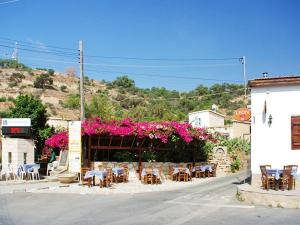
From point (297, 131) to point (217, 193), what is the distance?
3830 mm

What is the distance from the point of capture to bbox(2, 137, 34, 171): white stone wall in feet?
77.5

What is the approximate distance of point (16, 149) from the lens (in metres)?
23.6

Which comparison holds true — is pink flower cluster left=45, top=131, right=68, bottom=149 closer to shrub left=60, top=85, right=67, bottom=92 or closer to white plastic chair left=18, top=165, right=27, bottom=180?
white plastic chair left=18, top=165, right=27, bottom=180

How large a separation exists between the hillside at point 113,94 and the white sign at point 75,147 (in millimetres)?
26409

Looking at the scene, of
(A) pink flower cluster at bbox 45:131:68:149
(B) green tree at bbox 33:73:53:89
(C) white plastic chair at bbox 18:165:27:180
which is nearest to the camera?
(C) white plastic chair at bbox 18:165:27:180

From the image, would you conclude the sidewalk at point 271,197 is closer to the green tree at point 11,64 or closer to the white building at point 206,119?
the white building at point 206,119

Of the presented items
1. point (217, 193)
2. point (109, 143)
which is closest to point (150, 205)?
point (217, 193)

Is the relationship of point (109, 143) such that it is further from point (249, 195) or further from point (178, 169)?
point (249, 195)

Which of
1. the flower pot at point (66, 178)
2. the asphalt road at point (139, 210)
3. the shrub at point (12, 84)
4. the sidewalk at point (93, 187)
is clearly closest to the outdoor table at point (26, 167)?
the sidewalk at point (93, 187)

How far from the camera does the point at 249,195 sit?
46.8ft

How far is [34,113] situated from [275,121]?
1718cm

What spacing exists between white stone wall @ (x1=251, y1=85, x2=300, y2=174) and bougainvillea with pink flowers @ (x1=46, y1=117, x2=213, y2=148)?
7385 millimetres

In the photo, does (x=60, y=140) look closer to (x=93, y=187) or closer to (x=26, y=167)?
(x=26, y=167)

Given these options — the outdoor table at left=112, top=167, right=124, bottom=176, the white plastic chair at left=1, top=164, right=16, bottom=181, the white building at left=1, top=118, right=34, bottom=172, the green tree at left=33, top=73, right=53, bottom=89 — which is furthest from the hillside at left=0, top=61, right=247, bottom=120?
the outdoor table at left=112, top=167, right=124, bottom=176
